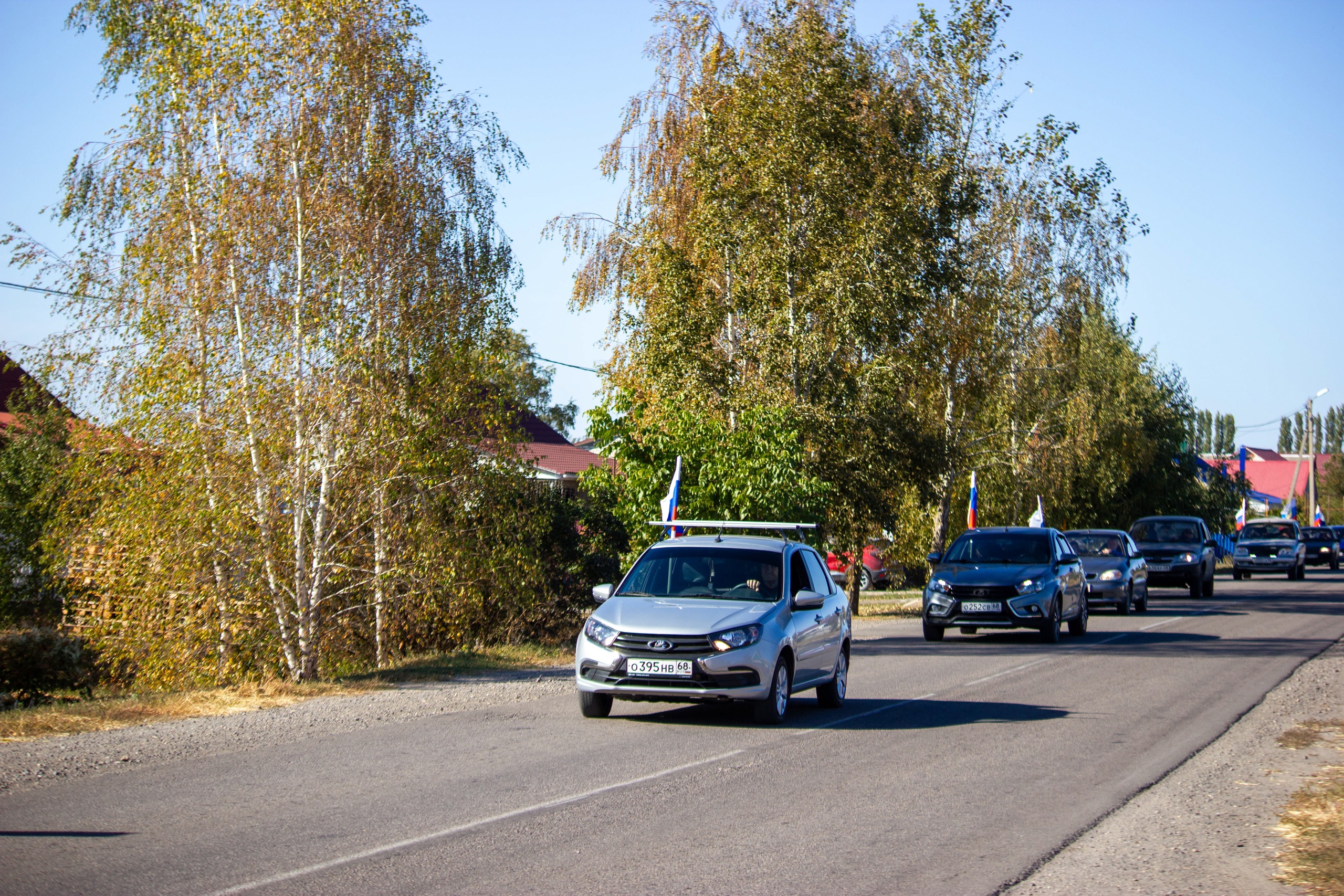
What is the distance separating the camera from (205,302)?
49.9 feet

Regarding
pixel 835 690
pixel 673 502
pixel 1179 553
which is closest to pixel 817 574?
pixel 835 690

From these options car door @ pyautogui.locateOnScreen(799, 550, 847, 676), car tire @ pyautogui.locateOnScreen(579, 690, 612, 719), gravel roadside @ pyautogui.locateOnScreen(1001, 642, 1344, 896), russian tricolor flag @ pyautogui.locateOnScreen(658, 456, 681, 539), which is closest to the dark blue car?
russian tricolor flag @ pyautogui.locateOnScreen(658, 456, 681, 539)

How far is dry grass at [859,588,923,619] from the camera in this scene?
28.2 metres

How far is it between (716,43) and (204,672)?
714 inches

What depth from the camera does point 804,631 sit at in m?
11.4

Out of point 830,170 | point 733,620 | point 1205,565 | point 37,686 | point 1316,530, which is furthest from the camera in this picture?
point 1316,530

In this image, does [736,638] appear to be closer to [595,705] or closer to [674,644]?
[674,644]

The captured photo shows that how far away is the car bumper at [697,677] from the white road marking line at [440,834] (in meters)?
1.02

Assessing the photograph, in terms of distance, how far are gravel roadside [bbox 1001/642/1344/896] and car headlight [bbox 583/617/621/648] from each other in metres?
4.30

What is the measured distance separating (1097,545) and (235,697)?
20.3 meters

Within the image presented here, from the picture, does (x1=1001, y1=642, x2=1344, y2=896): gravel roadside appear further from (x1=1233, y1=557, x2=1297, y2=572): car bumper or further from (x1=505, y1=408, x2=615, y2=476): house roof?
(x1=1233, y1=557, x2=1297, y2=572): car bumper

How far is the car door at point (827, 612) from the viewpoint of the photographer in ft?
39.4

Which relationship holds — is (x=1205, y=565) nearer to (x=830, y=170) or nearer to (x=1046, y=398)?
(x=1046, y=398)

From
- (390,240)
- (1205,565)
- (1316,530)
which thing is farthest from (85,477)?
(1316,530)
